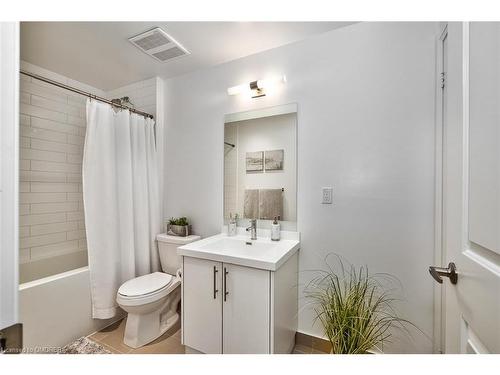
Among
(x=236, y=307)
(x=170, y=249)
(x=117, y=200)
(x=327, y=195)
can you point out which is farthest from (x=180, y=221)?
(x=327, y=195)

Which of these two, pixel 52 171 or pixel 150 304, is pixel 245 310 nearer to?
pixel 150 304

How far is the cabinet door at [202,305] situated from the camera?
137cm

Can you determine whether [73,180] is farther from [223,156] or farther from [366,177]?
[366,177]

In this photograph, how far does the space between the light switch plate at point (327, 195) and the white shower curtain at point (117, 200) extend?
1.59 m

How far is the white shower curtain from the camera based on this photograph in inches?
69.2

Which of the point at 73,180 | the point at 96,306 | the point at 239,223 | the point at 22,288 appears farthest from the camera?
the point at 73,180

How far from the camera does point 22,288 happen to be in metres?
1.39

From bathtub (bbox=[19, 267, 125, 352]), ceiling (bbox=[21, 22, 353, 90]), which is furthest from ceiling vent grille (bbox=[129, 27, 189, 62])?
bathtub (bbox=[19, 267, 125, 352])

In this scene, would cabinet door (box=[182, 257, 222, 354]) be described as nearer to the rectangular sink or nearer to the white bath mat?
the rectangular sink

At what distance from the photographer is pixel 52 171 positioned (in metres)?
2.17
